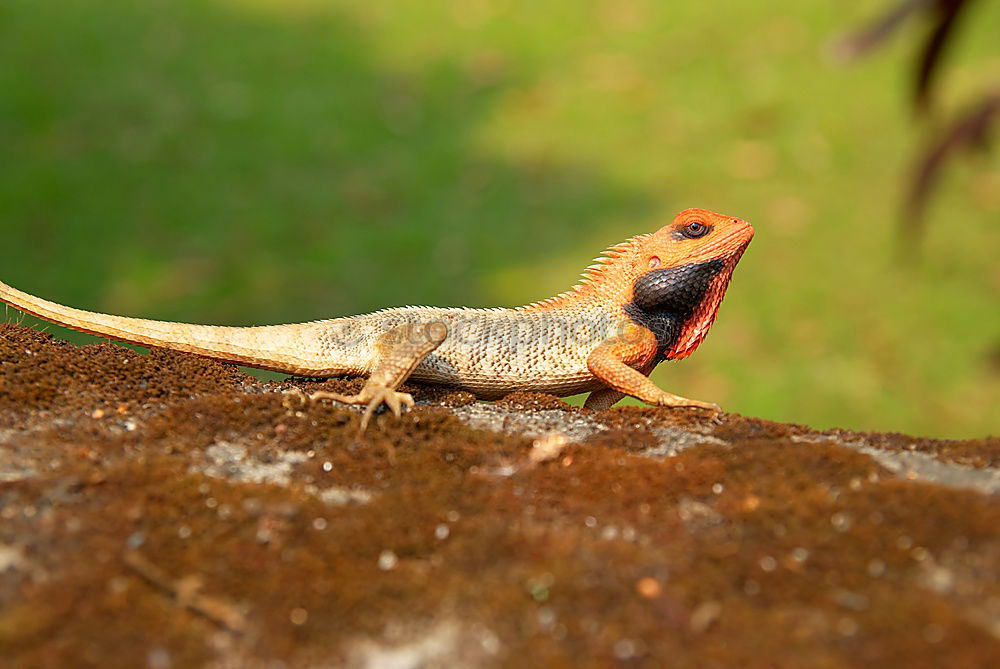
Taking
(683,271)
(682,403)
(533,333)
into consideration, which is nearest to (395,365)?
(533,333)

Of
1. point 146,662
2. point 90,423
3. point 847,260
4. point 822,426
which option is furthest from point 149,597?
point 847,260

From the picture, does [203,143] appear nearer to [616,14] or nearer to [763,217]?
[616,14]

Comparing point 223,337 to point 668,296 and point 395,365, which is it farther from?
point 668,296

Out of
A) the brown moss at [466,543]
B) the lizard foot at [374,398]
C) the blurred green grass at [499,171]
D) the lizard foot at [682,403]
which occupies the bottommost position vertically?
the brown moss at [466,543]

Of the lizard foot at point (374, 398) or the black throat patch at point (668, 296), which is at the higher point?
the black throat patch at point (668, 296)

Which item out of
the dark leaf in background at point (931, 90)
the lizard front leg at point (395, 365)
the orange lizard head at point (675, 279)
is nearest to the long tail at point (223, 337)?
the lizard front leg at point (395, 365)

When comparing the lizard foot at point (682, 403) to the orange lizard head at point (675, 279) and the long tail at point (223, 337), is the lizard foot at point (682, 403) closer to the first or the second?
the orange lizard head at point (675, 279)

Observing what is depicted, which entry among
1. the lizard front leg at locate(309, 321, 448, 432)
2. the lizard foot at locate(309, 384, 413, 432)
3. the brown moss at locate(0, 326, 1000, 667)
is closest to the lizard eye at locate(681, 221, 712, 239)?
the brown moss at locate(0, 326, 1000, 667)

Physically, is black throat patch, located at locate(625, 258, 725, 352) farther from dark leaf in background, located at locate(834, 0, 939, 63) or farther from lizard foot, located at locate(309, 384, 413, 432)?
dark leaf in background, located at locate(834, 0, 939, 63)

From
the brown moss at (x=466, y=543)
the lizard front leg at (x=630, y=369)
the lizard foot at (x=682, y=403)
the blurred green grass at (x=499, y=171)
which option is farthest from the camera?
the blurred green grass at (x=499, y=171)
